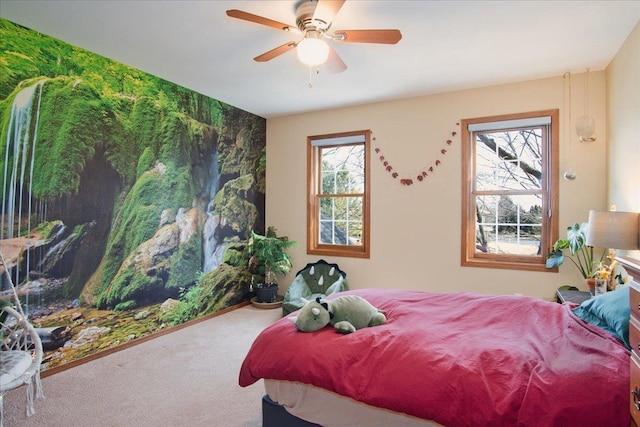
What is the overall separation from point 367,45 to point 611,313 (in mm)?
2345

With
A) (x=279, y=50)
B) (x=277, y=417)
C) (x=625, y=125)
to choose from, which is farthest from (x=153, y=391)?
(x=625, y=125)

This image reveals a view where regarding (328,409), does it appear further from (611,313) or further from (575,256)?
(575,256)

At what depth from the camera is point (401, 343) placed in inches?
63.8

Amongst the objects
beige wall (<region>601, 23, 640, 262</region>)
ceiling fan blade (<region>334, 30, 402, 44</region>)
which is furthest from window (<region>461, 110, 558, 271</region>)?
ceiling fan blade (<region>334, 30, 402, 44</region>)

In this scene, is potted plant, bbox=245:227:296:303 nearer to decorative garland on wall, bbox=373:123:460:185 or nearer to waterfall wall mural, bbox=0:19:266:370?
waterfall wall mural, bbox=0:19:266:370

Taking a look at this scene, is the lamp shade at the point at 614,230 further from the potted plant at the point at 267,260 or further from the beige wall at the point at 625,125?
the potted plant at the point at 267,260

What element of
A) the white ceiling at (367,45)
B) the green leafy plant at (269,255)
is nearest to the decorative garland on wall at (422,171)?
the white ceiling at (367,45)

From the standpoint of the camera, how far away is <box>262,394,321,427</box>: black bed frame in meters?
1.68

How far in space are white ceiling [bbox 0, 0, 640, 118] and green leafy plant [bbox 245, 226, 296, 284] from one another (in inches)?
74.6

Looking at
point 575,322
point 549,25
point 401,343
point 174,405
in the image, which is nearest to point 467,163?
point 549,25

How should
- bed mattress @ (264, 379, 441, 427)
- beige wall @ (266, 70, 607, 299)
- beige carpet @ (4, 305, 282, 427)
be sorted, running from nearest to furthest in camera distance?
bed mattress @ (264, 379, 441, 427) < beige carpet @ (4, 305, 282, 427) < beige wall @ (266, 70, 607, 299)

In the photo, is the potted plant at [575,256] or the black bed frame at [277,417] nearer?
the black bed frame at [277,417]

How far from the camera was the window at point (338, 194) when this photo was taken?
14.2ft

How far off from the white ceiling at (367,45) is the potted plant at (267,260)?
1.90m
